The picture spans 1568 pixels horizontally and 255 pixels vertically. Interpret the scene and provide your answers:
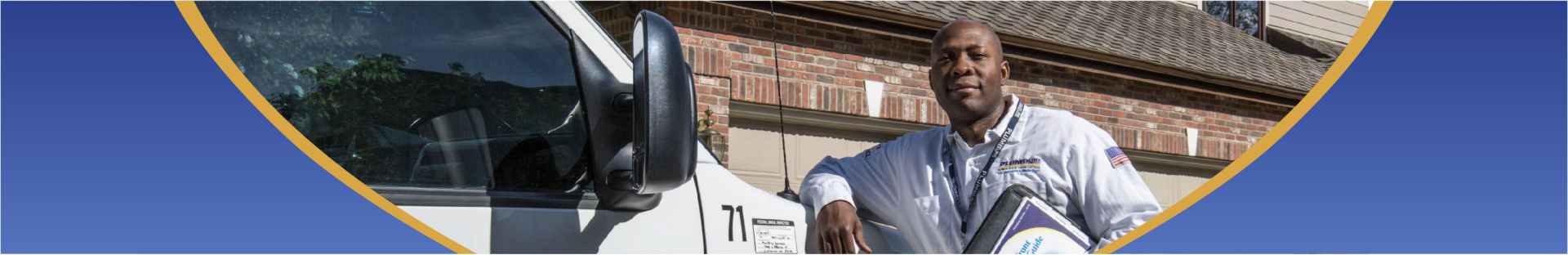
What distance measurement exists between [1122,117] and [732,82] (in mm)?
3673

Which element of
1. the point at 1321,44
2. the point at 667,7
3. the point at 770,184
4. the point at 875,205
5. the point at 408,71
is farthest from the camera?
the point at 1321,44

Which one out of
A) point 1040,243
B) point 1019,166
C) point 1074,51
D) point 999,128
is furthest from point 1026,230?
point 1074,51

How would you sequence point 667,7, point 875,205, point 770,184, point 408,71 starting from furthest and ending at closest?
point 770,184
point 667,7
point 875,205
point 408,71

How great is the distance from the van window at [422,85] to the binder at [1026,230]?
0.81 meters

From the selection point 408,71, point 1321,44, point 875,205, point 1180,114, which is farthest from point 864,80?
point 1321,44

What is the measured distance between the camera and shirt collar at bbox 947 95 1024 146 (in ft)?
8.24

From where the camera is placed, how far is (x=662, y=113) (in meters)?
1.79

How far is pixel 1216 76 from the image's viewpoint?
9.62 m

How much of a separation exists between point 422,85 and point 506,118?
15 centimetres

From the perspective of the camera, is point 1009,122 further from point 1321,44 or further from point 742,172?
point 1321,44

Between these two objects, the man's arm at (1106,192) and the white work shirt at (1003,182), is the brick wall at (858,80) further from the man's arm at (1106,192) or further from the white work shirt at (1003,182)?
the man's arm at (1106,192)

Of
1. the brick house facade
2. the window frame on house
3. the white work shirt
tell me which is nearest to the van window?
the white work shirt

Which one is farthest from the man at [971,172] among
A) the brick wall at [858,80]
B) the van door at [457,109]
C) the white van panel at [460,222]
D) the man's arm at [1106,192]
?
the brick wall at [858,80]

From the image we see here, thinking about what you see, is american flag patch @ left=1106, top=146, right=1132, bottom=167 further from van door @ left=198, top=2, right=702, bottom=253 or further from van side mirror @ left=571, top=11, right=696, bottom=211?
van side mirror @ left=571, top=11, right=696, bottom=211
